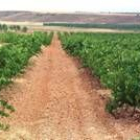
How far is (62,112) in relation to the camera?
1995cm

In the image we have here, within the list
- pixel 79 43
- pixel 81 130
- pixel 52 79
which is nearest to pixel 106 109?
pixel 81 130

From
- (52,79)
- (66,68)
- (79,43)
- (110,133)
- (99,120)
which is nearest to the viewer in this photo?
(110,133)

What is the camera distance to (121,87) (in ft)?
62.1

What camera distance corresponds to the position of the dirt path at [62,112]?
1688 centimetres

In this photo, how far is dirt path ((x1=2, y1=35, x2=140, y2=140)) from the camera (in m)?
16.9

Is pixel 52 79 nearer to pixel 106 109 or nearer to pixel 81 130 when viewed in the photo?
pixel 106 109

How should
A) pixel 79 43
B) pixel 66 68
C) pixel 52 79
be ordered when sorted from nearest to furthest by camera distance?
pixel 52 79
pixel 66 68
pixel 79 43

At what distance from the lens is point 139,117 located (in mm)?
18969

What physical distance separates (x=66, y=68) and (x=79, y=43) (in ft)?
38.8

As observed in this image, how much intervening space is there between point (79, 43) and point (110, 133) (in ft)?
106

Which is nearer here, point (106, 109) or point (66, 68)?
point (106, 109)

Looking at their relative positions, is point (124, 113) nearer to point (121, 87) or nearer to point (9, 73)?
point (121, 87)

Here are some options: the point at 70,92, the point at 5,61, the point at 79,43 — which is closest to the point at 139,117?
the point at 70,92

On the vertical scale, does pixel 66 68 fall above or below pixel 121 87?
below
